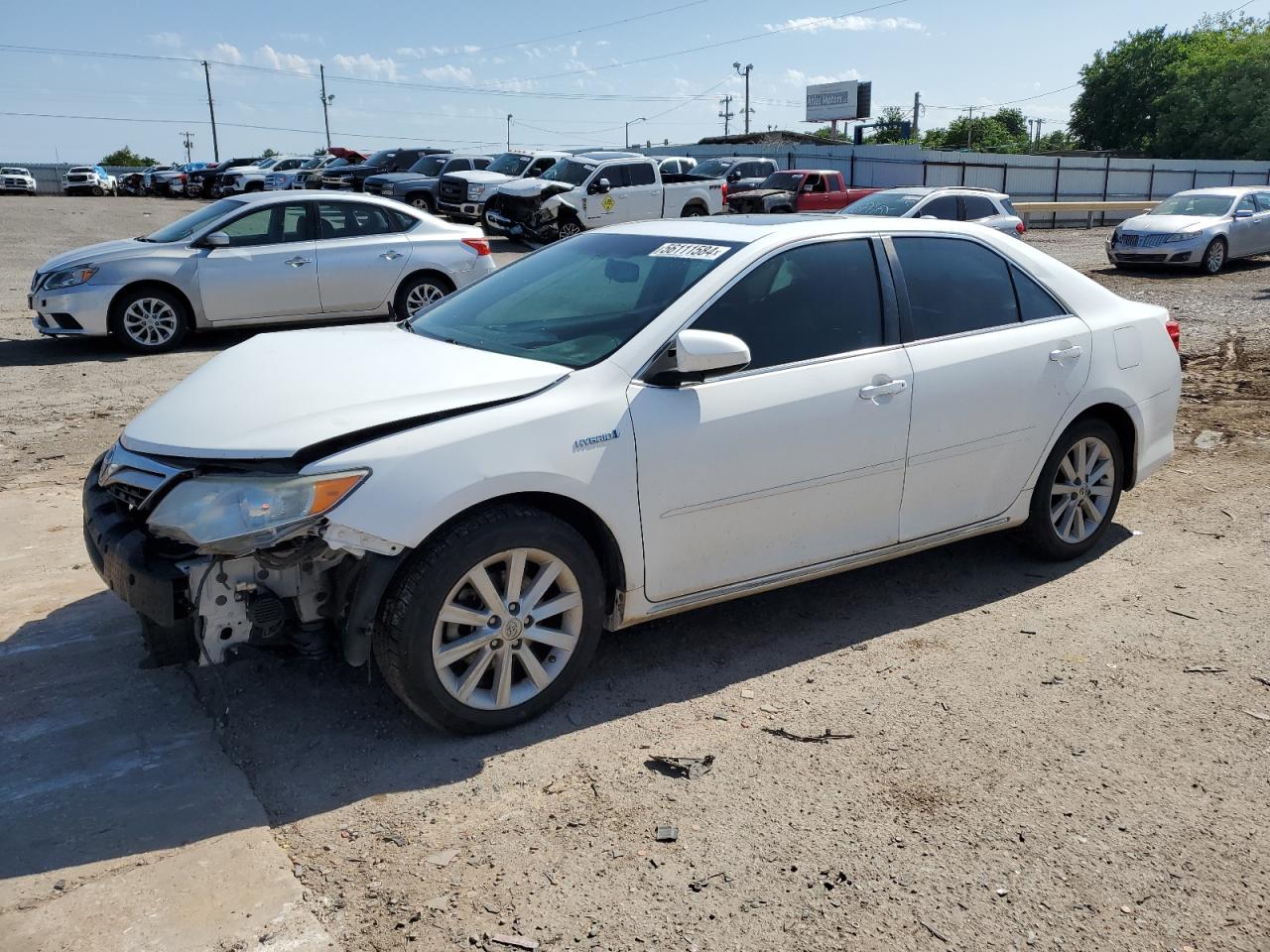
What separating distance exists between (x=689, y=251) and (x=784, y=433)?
2.99ft

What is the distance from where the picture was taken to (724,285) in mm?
4188

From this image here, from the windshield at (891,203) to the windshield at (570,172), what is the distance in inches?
299

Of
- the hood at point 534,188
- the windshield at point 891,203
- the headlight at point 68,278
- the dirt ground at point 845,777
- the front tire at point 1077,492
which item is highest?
the hood at point 534,188

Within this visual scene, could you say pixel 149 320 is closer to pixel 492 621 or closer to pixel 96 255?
pixel 96 255

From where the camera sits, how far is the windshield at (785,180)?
91.0 ft

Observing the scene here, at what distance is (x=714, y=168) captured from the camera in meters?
33.1

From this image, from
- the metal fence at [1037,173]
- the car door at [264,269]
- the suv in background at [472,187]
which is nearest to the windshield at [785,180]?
the suv in background at [472,187]

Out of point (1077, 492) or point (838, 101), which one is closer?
point (1077, 492)

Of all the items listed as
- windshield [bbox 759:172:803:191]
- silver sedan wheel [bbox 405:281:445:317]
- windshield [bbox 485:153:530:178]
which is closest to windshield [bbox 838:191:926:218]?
silver sedan wheel [bbox 405:281:445:317]

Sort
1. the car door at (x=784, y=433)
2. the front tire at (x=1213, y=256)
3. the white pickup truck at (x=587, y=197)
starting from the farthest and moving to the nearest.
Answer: the white pickup truck at (x=587, y=197) < the front tire at (x=1213, y=256) < the car door at (x=784, y=433)

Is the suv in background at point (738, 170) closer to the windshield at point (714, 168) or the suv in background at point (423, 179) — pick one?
the windshield at point (714, 168)

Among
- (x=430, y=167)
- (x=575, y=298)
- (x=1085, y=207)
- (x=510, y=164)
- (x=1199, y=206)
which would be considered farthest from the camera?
(x=1085, y=207)

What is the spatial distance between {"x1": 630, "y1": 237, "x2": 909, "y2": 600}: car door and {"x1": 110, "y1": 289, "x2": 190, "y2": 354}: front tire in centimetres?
847

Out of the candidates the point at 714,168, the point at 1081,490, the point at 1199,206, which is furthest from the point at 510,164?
the point at 1081,490
